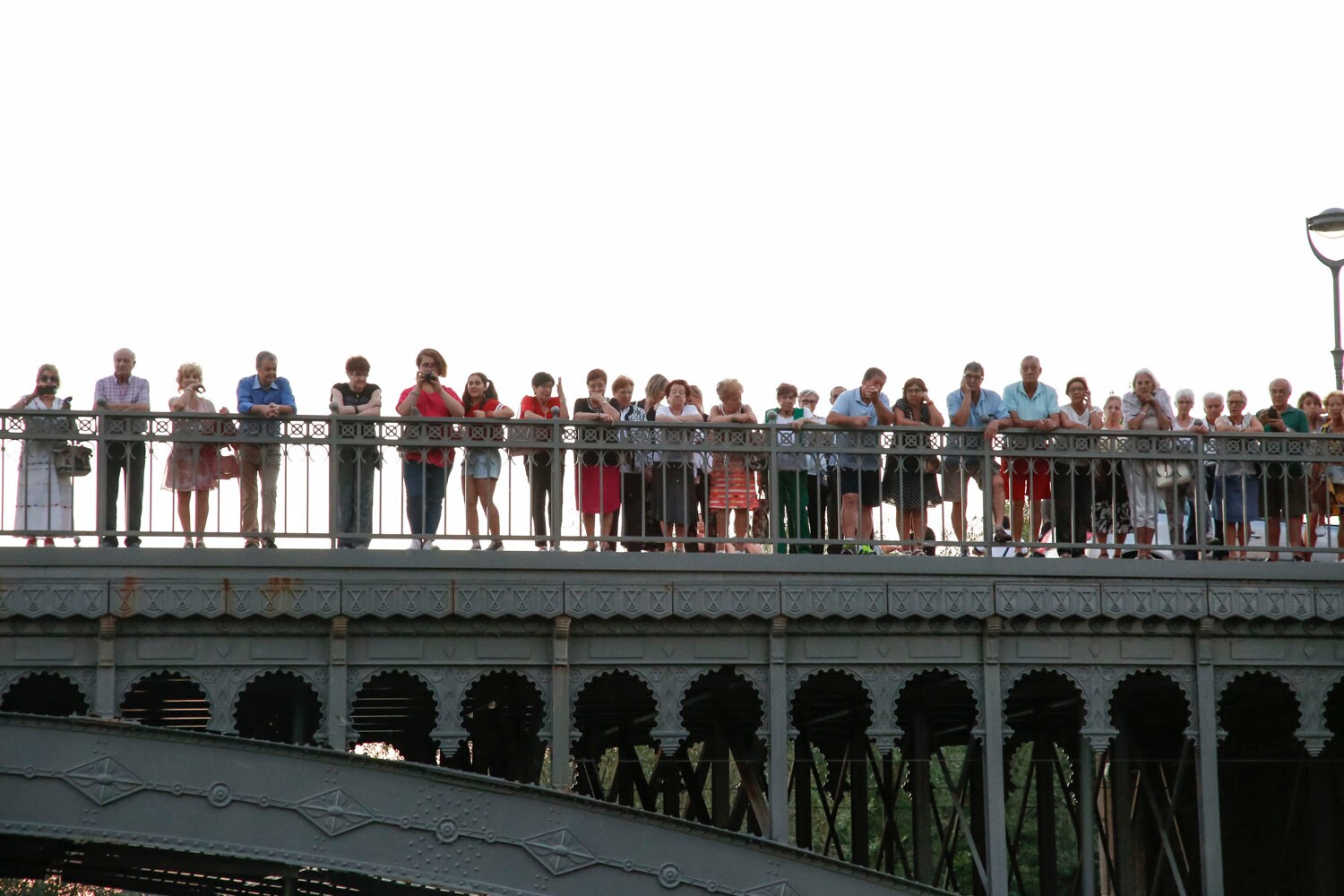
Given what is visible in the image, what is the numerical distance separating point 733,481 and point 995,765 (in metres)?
3.28

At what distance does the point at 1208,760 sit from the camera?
672 inches

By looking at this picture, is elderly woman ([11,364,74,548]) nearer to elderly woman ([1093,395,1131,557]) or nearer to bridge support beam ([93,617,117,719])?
bridge support beam ([93,617,117,719])

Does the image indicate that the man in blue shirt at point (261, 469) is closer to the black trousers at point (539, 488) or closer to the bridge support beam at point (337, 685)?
the bridge support beam at point (337, 685)

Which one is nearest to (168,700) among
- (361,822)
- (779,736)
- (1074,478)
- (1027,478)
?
(361,822)

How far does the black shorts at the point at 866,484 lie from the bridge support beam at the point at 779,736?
55.2 inches

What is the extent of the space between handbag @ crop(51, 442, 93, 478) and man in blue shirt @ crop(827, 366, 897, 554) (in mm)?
6161

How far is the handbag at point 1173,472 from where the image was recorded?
57.3ft

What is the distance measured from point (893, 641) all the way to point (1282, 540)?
421cm

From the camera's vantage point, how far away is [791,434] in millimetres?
16812

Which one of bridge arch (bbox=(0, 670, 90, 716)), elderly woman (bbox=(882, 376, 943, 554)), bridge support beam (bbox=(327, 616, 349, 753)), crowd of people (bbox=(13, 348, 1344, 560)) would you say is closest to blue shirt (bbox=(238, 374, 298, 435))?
crowd of people (bbox=(13, 348, 1344, 560))

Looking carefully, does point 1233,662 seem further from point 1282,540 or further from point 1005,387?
point 1005,387

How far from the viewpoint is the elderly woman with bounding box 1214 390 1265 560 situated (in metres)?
17.5

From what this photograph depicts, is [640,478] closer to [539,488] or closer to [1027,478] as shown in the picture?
[539,488]

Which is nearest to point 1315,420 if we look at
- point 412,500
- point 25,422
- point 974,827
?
point 412,500
